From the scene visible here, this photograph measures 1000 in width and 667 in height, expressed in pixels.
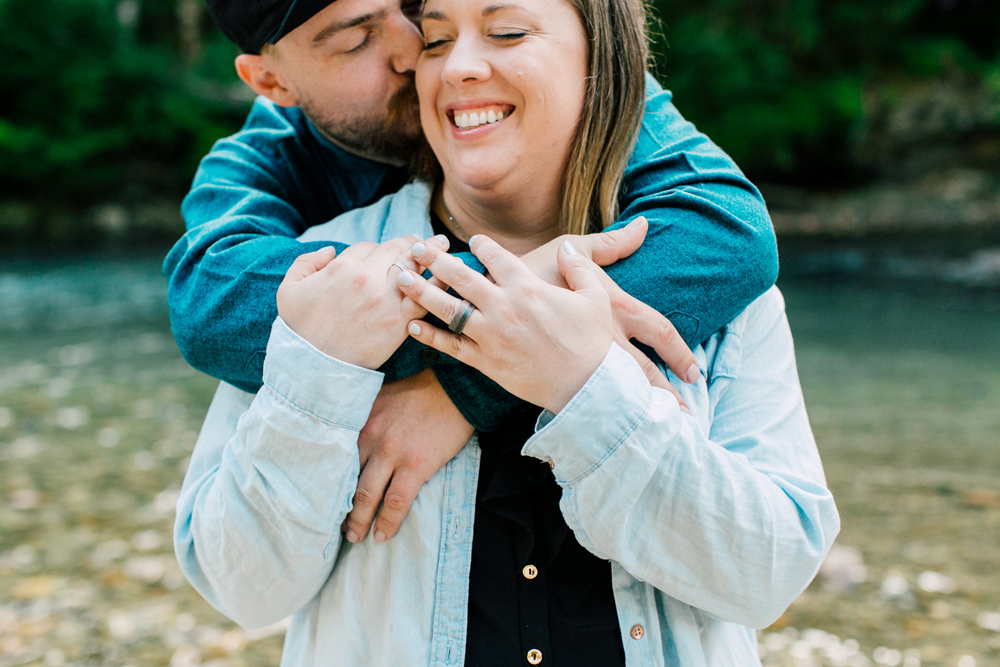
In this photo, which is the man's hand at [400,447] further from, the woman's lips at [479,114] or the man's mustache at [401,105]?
the man's mustache at [401,105]

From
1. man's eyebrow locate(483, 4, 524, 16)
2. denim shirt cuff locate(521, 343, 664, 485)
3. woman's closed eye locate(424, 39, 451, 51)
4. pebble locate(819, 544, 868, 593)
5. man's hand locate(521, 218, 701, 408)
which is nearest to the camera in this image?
denim shirt cuff locate(521, 343, 664, 485)

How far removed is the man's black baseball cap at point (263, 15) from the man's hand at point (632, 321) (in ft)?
2.67

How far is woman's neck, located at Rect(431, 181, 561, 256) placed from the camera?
1.61m

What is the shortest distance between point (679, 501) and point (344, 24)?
126 centimetres

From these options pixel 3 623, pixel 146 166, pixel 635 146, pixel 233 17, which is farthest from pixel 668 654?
pixel 146 166

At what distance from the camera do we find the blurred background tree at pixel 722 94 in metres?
17.8

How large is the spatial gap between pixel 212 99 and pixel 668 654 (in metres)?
21.5

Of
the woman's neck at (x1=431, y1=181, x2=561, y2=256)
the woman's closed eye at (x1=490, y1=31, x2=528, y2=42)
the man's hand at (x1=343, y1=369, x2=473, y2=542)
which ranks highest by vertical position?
the woman's closed eye at (x1=490, y1=31, x2=528, y2=42)

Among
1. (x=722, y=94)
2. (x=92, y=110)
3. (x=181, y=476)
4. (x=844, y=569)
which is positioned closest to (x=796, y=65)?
(x=722, y=94)

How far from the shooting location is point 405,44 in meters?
1.72

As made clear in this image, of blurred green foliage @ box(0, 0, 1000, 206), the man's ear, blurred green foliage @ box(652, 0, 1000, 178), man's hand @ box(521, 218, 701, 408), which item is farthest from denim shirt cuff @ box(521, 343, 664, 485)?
blurred green foliage @ box(0, 0, 1000, 206)

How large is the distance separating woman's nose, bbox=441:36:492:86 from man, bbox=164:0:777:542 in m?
0.33

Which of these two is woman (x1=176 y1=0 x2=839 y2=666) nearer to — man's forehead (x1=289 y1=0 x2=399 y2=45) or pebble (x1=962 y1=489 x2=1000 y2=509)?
man's forehead (x1=289 y1=0 x2=399 y2=45)

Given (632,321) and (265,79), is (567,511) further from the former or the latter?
(265,79)
